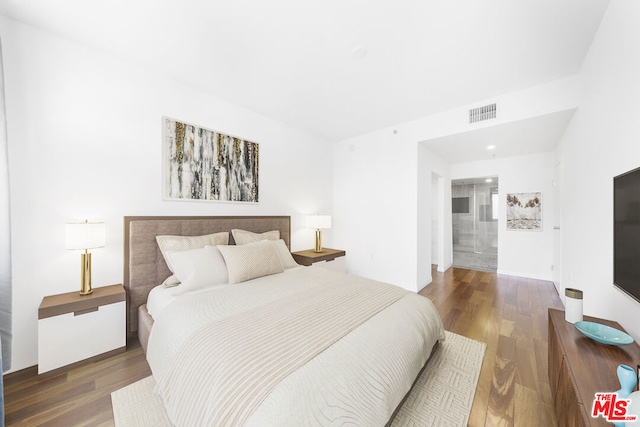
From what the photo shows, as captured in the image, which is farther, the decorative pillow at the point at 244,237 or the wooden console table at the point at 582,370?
the decorative pillow at the point at 244,237

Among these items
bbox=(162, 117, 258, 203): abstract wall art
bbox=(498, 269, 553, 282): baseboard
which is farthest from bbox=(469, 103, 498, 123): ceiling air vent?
bbox=(498, 269, 553, 282): baseboard

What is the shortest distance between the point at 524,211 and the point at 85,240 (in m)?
6.44

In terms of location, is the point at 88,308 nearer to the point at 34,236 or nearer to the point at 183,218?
the point at 34,236

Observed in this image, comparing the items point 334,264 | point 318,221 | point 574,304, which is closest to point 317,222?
point 318,221

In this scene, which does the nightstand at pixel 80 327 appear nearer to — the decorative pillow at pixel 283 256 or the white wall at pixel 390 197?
the decorative pillow at pixel 283 256

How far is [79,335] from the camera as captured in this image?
1.94 m

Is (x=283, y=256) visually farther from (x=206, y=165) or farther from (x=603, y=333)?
(x=603, y=333)

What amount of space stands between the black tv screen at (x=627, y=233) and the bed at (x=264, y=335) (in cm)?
111

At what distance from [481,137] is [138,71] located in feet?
14.5

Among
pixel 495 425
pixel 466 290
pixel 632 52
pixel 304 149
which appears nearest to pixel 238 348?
pixel 495 425

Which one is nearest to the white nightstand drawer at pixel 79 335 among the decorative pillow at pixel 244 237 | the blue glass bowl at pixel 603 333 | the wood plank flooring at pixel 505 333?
the decorative pillow at pixel 244 237

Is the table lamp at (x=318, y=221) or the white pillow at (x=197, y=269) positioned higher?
the table lamp at (x=318, y=221)

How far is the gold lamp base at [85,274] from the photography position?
81.0 inches

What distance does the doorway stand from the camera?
516cm
